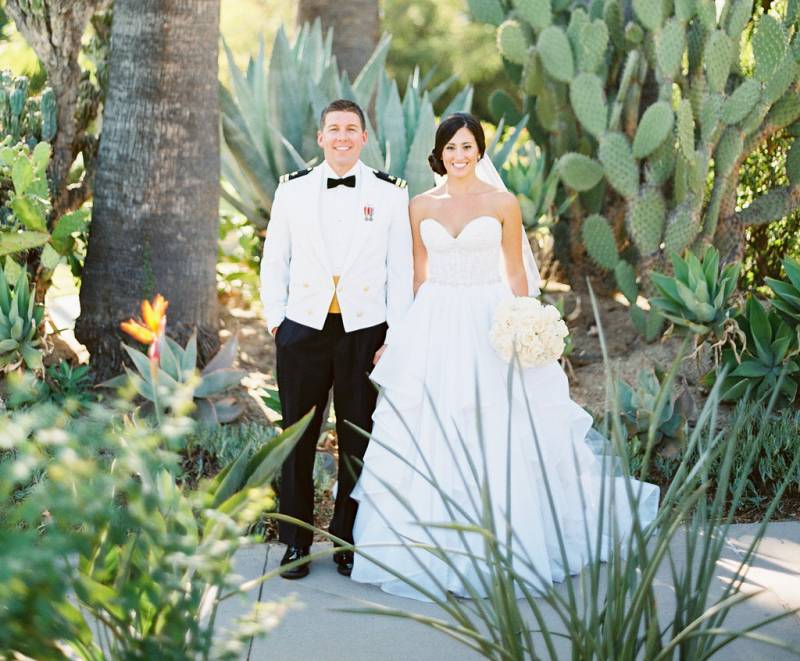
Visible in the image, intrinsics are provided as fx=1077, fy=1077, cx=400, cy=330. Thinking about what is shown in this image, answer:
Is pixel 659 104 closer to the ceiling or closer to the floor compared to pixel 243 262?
closer to the ceiling

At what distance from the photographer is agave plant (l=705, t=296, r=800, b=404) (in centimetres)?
568

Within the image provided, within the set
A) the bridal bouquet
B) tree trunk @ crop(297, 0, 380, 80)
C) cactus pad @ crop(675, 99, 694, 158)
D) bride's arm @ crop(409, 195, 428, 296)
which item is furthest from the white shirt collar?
tree trunk @ crop(297, 0, 380, 80)

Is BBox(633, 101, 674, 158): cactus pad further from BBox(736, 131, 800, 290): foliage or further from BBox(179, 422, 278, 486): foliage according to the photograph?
BBox(179, 422, 278, 486): foliage

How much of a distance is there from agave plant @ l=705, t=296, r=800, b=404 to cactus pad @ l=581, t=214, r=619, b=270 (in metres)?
1.74

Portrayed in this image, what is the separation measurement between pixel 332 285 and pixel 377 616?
129 centimetres

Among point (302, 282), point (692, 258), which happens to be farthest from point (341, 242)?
point (692, 258)

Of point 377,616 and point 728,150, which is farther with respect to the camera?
point 728,150

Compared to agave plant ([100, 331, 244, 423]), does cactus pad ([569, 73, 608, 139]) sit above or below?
above

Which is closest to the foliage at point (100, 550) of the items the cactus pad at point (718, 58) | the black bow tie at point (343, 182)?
the black bow tie at point (343, 182)

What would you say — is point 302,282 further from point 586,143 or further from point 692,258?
point 586,143

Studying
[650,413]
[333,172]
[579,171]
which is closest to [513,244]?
[333,172]

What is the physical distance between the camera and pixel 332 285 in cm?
427

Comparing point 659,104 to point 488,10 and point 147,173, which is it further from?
point 147,173

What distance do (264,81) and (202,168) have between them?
1.31 meters
